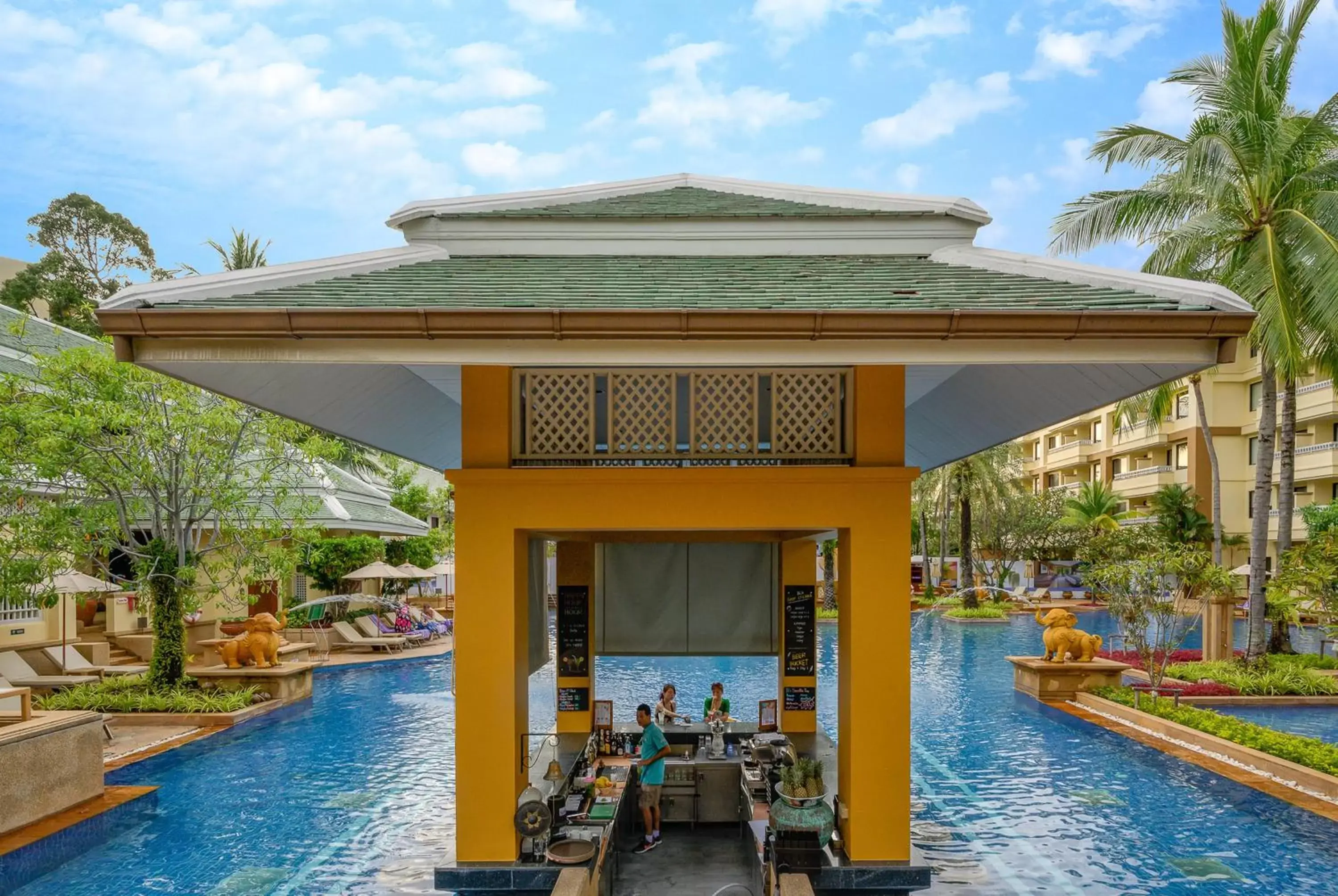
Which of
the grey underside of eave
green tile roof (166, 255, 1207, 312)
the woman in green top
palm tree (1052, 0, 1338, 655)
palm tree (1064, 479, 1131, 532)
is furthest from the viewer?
palm tree (1064, 479, 1131, 532)

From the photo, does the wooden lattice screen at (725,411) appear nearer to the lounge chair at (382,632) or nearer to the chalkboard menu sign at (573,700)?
the chalkboard menu sign at (573,700)

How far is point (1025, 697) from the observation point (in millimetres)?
18391

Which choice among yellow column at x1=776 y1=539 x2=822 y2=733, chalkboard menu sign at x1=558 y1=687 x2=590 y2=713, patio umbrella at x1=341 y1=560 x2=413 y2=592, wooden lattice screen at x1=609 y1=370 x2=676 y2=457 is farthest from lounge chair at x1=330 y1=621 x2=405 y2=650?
wooden lattice screen at x1=609 y1=370 x2=676 y2=457

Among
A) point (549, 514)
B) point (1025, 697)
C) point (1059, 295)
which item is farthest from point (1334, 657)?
point (549, 514)

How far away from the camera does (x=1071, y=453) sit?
5475 cm

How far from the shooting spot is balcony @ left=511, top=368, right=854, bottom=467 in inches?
286

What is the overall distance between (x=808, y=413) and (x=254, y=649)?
1528 cm

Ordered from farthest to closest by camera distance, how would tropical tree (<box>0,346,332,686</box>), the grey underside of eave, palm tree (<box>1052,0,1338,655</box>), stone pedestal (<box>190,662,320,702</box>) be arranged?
1. stone pedestal (<box>190,662,320,702</box>)
2. palm tree (<box>1052,0,1338,655</box>)
3. tropical tree (<box>0,346,332,686</box>)
4. the grey underside of eave

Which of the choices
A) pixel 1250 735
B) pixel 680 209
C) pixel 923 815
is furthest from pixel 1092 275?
pixel 1250 735

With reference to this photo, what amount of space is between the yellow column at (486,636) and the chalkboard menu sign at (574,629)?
16.9 ft

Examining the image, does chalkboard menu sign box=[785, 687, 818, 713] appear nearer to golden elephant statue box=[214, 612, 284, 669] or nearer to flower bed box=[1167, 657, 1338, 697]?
flower bed box=[1167, 657, 1338, 697]

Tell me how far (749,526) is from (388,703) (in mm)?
14032

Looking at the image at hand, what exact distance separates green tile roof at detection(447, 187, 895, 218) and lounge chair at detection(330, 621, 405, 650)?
19.8 meters

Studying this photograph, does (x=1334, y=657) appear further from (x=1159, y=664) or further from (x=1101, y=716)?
(x=1101, y=716)
